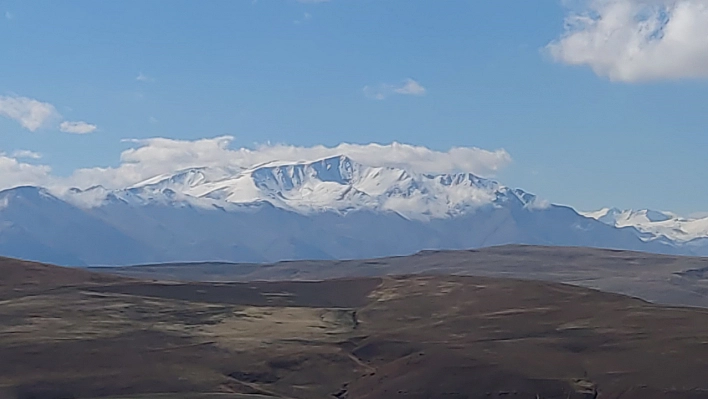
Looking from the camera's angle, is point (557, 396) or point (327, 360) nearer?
point (557, 396)

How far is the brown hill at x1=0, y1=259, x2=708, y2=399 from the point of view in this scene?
91500 millimetres

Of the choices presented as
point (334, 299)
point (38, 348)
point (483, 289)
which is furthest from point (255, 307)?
point (38, 348)

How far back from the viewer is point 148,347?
107 m

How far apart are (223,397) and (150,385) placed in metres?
10.8

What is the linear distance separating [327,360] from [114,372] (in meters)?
18.3

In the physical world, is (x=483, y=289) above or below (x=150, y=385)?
above

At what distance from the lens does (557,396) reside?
8738 cm

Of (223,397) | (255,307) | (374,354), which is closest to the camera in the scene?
(223,397)

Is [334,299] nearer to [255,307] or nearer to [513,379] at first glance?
[255,307]

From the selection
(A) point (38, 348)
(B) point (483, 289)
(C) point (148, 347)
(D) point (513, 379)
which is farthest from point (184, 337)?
(B) point (483, 289)

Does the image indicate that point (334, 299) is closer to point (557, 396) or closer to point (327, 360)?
point (327, 360)

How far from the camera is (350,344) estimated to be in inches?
4345

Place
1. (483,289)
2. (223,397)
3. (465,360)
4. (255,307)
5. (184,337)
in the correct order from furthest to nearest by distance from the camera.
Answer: (483,289)
(255,307)
(184,337)
(465,360)
(223,397)

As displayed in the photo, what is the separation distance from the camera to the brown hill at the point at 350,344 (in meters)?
91.5
